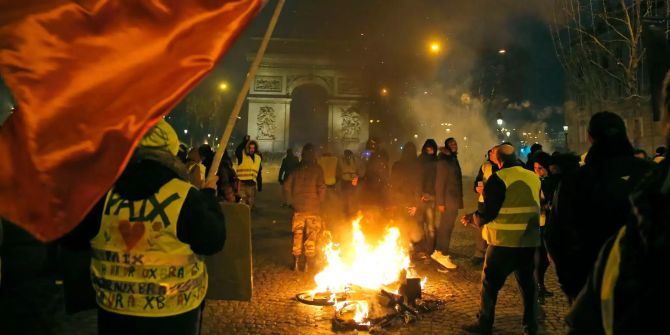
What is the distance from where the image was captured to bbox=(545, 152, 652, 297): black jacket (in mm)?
2902

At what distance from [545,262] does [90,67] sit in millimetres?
5925

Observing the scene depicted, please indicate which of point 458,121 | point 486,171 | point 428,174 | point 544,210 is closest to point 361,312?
point 544,210

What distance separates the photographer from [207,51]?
2766mm

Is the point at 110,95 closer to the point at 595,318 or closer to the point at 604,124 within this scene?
the point at 595,318

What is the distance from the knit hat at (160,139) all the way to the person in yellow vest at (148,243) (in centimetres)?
6

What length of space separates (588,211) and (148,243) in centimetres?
263

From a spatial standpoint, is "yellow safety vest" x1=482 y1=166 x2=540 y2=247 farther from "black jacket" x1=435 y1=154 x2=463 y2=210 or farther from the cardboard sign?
"black jacket" x1=435 y1=154 x2=463 y2=210

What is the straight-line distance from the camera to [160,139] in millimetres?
2691

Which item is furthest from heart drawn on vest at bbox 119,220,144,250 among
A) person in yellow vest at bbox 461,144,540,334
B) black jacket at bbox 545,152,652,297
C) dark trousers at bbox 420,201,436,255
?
dark trousers at bbox 420,201,436,255

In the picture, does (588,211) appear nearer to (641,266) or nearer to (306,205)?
(641,266)

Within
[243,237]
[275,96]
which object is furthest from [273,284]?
[275,96]

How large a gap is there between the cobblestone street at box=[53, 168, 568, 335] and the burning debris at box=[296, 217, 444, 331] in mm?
143

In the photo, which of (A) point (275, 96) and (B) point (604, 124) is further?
(A) point (275, 96)

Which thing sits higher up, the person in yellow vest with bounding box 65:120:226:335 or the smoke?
the smoke
